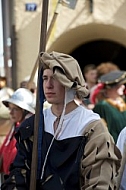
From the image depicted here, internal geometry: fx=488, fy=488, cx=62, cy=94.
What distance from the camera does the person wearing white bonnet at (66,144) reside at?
7.99 ft

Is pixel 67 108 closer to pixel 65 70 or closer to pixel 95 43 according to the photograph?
pixel 65 70

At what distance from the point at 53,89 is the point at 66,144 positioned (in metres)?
0.30

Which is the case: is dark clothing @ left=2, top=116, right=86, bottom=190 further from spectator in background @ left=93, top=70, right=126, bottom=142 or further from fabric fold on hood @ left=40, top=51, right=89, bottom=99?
spectator in background @ left=93, top=70, right=126, bottom=142

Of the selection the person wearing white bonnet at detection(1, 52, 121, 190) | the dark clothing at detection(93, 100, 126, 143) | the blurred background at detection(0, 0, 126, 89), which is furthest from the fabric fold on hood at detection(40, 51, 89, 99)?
the blurred background at detection(0, 0, 126, 89)

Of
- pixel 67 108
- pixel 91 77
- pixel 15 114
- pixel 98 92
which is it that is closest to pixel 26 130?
pixel 67 108

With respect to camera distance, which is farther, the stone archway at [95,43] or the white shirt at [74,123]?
the stone archway at [95,43]

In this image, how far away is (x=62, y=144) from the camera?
8.26 feet

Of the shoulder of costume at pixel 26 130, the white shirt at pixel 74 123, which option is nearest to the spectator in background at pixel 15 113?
the shoulder of costume at pixel 26 130

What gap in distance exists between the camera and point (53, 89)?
Answer: 2.57 m

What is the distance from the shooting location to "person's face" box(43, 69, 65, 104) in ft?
8.44

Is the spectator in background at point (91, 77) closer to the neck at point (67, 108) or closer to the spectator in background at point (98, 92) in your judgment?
the spectator in background at point (98, 92)

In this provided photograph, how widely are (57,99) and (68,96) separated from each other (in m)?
0.06

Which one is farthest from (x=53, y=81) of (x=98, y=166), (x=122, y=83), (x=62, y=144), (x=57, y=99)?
(x=122, y=83)

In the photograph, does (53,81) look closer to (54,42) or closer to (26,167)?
(26,167)
